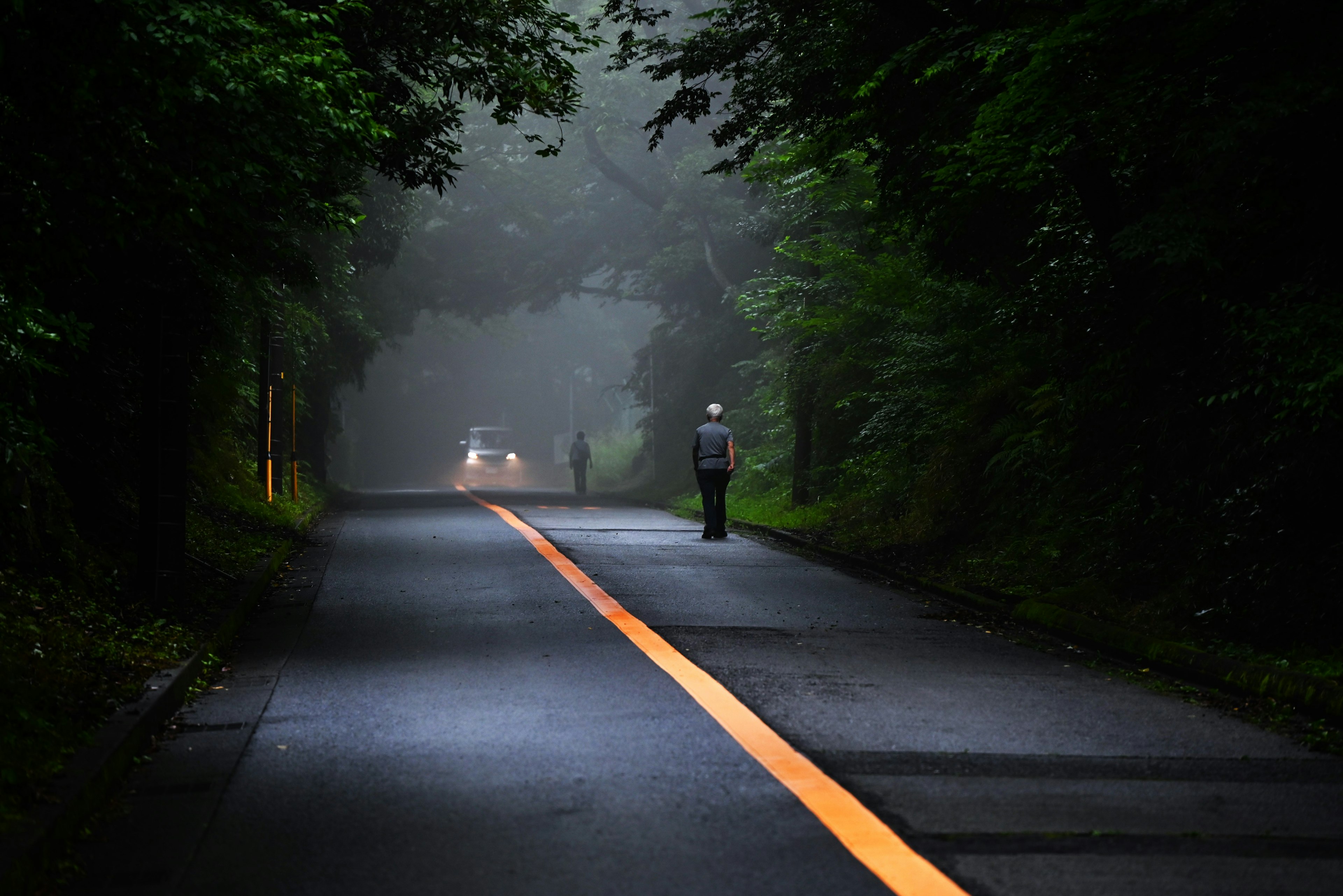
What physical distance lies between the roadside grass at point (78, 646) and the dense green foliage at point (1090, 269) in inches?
258

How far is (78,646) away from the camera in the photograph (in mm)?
7355

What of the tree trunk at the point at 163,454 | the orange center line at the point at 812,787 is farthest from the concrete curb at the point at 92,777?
the orange center line at the point at 812,787

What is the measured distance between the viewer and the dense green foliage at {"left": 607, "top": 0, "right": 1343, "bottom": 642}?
842cm

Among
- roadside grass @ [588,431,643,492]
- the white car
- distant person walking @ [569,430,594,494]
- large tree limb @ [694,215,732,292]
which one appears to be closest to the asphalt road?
large tree limb @ [694,215,732,292]

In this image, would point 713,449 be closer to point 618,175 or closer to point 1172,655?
point 1172,655

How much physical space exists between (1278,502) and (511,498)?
2534 cm

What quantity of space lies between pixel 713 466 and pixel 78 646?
38.3 ft

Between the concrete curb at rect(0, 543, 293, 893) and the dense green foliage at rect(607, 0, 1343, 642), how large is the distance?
6.60 meters

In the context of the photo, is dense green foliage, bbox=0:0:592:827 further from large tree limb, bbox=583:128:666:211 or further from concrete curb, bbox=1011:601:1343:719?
large tree limb, bbox=583:128:666:211

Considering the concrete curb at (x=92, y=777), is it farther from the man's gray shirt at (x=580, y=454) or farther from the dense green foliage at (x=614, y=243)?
the dense green foliage at (x=614, y=243)

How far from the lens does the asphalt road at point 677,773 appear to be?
439cm

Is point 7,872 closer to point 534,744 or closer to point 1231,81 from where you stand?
point 534,744

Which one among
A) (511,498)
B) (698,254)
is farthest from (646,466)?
(511,498)

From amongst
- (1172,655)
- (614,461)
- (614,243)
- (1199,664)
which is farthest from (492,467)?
(1199,664)
